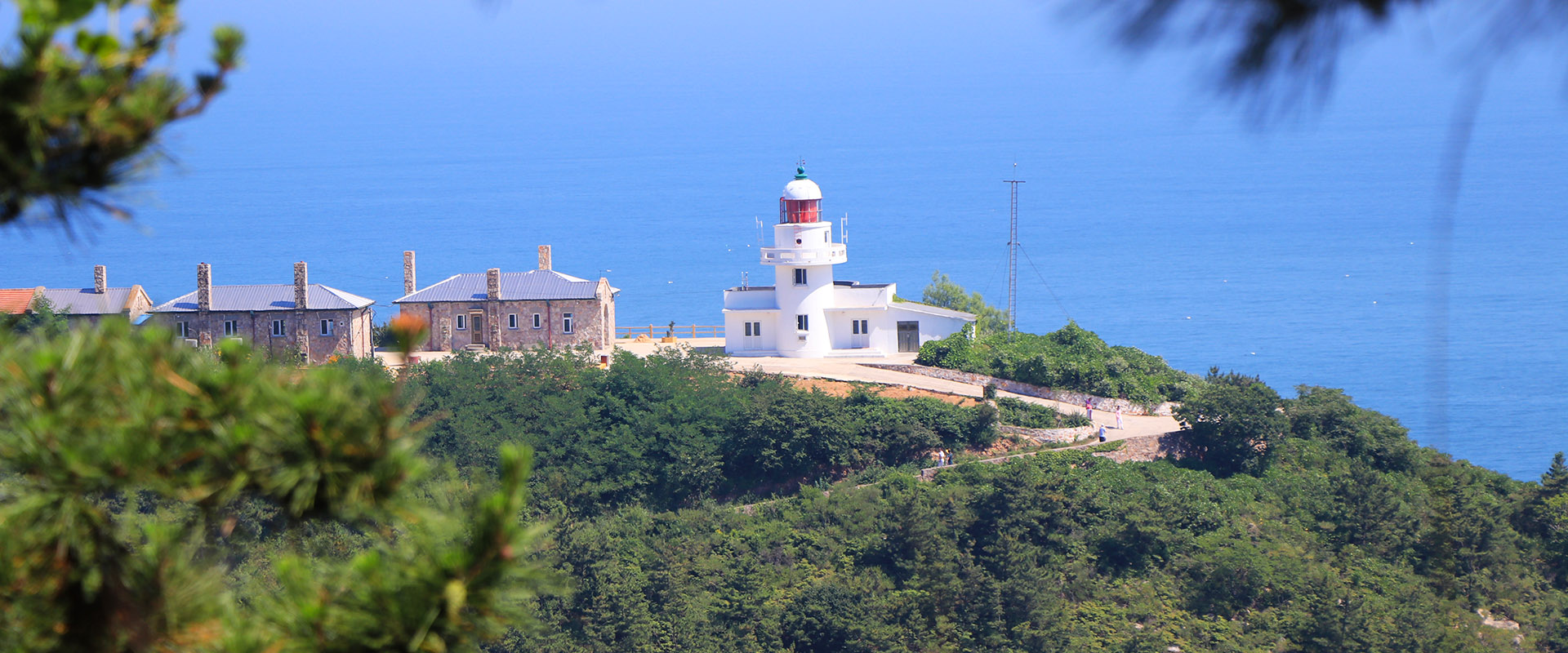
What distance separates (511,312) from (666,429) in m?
8.60

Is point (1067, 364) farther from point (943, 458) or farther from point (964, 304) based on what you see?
point (964, 304)

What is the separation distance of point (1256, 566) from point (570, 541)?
14.9 metres

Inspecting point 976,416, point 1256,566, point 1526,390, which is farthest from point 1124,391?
point 1526,390

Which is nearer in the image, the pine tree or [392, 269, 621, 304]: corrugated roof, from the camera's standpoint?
the pine tree

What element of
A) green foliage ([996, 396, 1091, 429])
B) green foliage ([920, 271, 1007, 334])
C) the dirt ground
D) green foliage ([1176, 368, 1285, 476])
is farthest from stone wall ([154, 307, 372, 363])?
green foliage ([1176, 368, 1285, 476])

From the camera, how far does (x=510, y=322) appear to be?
43156 millimetres

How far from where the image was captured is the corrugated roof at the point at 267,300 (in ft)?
137

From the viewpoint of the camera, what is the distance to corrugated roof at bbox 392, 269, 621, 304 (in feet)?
140

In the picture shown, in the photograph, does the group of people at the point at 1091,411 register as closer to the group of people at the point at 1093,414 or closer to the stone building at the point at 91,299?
the group of people at the point at 1093,414

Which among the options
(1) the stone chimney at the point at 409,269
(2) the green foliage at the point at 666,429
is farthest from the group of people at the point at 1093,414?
(1) the stone chimney at the point at 409,269

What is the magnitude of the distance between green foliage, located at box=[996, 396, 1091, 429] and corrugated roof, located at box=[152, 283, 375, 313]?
18.9 m

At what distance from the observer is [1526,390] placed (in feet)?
237

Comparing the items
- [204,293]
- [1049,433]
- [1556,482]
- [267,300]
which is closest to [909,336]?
[1049,433]

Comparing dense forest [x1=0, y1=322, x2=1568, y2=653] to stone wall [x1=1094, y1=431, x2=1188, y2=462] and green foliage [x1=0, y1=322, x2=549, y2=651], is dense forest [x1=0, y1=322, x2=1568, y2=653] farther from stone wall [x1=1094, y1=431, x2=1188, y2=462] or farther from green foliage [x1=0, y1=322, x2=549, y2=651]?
green foliage [x1=0, y1=322, x2=549, y2=651]
